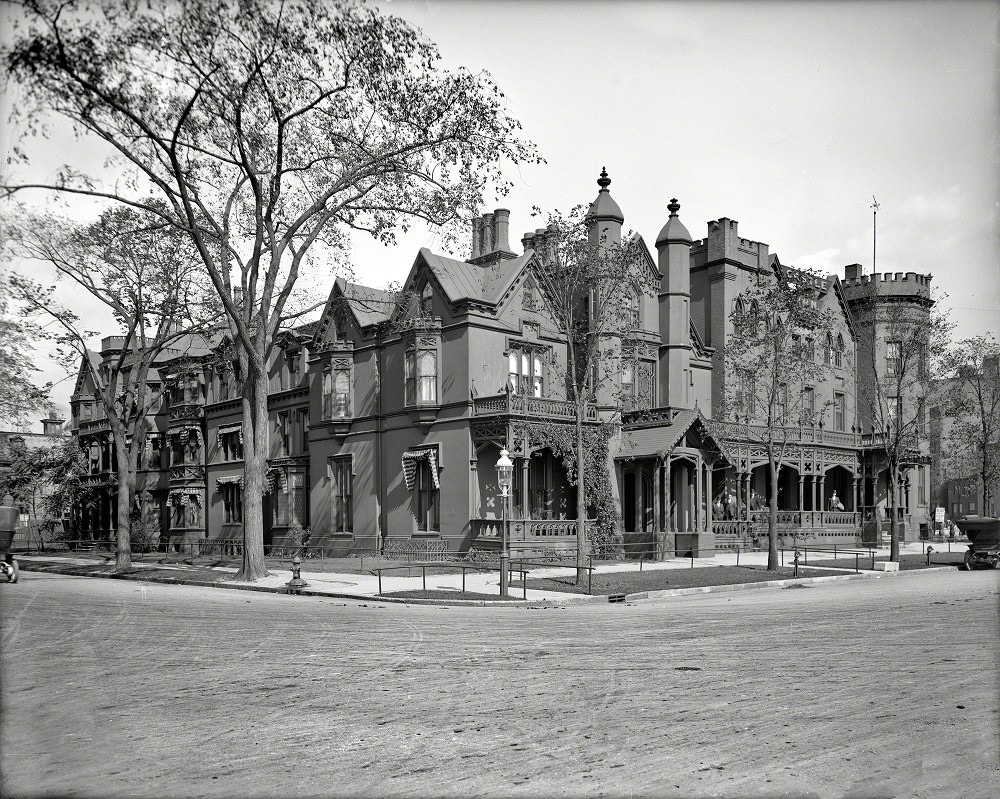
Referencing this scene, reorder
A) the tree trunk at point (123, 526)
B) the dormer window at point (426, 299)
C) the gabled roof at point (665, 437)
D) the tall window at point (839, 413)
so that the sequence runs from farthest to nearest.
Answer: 1. the tall window at point (839, 413)
2. the dormer window at point (426, 299)
3. the gabled roof at point (665, 437)
4. the tree trunk at point (123, 526)

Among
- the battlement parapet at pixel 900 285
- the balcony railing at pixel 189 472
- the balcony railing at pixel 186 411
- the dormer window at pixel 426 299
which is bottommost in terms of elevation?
the balcony railing at pixel 189 472

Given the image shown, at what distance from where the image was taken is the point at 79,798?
6207 millimetres

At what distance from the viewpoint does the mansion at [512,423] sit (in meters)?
33.6

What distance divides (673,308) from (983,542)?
15.8 m

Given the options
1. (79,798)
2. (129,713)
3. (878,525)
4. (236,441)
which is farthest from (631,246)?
(236,441)

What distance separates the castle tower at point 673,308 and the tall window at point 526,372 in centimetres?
700

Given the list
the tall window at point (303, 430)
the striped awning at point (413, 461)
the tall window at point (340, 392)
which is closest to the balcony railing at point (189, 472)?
the tall window at point (303, 430)

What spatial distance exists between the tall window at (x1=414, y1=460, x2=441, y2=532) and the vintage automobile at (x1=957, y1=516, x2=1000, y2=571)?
64.6 feet

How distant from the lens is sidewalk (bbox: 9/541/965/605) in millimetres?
20719

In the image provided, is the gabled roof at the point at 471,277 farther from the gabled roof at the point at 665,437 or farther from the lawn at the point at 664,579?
the lawn at the point at 664,579

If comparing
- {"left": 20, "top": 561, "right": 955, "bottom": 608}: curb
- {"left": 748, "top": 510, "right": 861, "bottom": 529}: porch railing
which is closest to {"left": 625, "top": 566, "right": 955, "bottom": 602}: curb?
{"left": 20, "top": 561, "right": 955, "bottom": 608}: curb

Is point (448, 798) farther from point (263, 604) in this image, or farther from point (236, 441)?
point (236, 441)

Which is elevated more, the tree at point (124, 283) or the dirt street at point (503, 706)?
the tree at point (124, 283)

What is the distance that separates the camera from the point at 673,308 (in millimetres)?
39594
